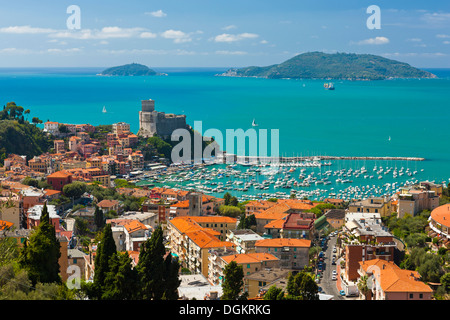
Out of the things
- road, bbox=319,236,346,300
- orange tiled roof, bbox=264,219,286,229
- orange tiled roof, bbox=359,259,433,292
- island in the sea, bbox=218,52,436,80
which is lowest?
road, bbox=319,236,346,300

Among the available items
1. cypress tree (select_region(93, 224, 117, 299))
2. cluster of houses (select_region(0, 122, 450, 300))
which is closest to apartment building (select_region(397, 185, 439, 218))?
cluster of houses (select_region(0, 122, 450, 300))

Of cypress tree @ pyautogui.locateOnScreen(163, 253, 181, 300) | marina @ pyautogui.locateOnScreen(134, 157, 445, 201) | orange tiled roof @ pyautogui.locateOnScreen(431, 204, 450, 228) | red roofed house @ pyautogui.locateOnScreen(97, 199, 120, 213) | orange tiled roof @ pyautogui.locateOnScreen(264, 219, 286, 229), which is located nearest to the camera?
cypress tree @ pyautogui.locateOnScreen(163, 253, 181, 300)

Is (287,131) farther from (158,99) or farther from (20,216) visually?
(20,216)

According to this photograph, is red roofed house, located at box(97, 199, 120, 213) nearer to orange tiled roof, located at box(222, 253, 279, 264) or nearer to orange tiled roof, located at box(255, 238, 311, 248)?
orange tiled roof, located at box(255, 238, 311, 248)

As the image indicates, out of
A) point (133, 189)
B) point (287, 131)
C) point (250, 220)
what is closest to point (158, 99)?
point (287, 131)

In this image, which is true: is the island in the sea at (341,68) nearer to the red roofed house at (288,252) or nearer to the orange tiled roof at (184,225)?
the orange tiled roof at (184,225)
